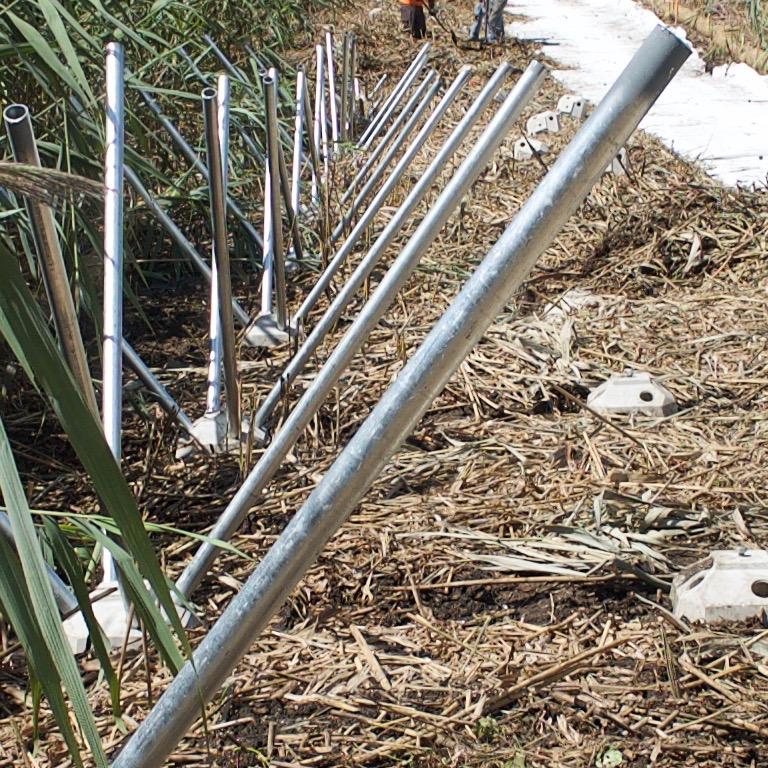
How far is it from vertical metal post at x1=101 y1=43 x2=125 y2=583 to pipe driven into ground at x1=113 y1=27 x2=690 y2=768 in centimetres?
68

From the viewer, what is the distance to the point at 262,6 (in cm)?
544

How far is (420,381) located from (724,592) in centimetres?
87

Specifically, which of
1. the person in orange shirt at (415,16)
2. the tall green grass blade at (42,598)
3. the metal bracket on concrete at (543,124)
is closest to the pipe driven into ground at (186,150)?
the tall green grass blade at (42,598)

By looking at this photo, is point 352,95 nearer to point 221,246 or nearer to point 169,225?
point 169,225

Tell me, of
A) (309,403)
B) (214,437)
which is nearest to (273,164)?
(214,437)

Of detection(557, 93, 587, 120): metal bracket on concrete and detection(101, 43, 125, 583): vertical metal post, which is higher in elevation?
detection(101, 43, 125, 583): vertical metal post

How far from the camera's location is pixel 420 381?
2.81ft

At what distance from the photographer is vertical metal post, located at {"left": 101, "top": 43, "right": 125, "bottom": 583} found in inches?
66.1

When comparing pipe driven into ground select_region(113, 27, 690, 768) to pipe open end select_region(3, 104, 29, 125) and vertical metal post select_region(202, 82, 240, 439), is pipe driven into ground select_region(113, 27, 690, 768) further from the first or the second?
vertical metal post select_region(202, 82, 240, 439)

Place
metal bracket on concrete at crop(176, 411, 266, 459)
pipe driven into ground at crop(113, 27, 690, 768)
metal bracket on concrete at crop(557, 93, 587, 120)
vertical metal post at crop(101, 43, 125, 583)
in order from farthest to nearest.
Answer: metal bracket on concrete at crop(557, 93, 587, 120) → metal bracket on concrete at crop(176, 411, 266, 459) → vertical metal post at crop(101, 43, 125, 583) → pipe driven into ground at crop(113, 27, 690, 768)

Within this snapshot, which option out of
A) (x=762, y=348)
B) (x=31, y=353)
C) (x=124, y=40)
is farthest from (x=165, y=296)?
(x=31, y=353)

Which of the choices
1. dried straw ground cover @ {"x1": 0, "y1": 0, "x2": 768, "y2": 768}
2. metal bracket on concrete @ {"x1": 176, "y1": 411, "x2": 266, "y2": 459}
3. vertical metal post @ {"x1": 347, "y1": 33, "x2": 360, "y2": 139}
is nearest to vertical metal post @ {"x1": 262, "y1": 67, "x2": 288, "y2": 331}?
dried straw ground cover @ {"x1": 0, "y1": 0, "x2": 768, "y2": 768}

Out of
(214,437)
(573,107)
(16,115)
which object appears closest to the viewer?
(16,115)

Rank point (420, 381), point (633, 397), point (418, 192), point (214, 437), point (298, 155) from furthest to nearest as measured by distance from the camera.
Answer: point (298, 155)
point (418, 192)
point (633, 397)
point (214, 437)
point (420, 381)
